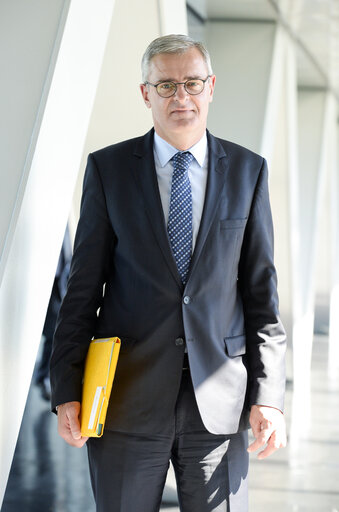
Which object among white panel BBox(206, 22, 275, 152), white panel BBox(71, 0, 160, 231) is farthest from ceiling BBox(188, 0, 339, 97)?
white panel BBox(71, 0, 160, 231)

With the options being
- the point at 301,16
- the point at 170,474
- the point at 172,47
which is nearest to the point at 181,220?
the point at 172,47

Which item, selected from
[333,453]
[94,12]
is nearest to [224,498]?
[94,12]

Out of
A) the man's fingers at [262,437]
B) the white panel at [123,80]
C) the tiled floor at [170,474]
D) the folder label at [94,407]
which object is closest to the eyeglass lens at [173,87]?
the folder label at [94,407]

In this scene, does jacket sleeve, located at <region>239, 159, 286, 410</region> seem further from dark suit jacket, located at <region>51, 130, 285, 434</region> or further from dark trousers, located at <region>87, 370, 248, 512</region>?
dark trousers, located at <region>87, 370, 248, 512</region>

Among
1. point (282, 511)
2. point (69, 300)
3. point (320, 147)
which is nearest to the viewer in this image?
point (69, 300)

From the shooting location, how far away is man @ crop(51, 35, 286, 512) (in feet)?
6.80

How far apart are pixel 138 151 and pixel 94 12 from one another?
29.3 inches

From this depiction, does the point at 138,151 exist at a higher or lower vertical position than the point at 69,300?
higher

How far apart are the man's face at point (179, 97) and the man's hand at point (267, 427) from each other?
815 millimetres

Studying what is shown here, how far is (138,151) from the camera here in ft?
7.26

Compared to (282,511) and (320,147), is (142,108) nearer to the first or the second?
(282,511)

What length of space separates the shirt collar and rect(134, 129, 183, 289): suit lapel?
25 mm

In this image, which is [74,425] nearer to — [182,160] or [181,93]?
[182,160]

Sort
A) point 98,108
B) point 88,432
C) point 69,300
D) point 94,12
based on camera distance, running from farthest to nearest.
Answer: point 98,108, point 94,12, point 69,300, point 88,432
